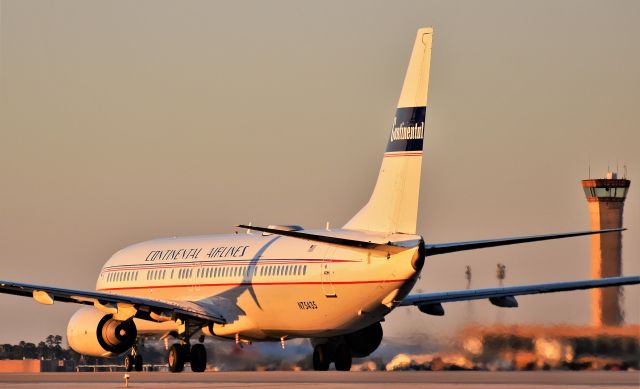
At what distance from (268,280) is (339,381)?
29.7ft

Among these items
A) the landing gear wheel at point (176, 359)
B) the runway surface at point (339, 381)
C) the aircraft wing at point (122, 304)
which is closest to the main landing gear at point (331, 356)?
the aircraft wing at point (122, 304)

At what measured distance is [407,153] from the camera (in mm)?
40812

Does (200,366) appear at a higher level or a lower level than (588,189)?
lower

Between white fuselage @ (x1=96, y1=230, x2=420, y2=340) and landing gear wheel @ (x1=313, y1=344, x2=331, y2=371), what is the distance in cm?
193

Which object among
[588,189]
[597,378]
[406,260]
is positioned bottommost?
[597,378]

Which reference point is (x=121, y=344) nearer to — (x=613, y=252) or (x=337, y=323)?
(x=337, y=323)

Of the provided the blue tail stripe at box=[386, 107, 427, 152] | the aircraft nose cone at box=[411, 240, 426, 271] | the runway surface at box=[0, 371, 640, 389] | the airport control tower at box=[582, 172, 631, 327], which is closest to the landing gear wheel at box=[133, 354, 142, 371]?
the runway surface at box=[0, 371, 640, 389]

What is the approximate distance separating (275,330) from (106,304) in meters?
5.25

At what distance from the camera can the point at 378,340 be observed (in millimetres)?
47188

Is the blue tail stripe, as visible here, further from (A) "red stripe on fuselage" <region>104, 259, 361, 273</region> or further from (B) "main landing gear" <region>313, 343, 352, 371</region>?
(B) "main landing gear" <region>313, 343, 352, 371</region>

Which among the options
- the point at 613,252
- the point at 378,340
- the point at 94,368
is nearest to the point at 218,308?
the point at 378,340

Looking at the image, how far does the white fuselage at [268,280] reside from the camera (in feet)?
134

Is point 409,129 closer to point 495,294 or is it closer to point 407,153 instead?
point 407,153

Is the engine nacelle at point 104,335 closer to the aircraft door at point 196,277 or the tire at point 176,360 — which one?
the tire at point 176,360
